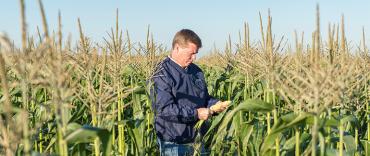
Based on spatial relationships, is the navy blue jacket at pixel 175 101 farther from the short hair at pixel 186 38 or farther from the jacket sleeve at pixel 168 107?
the short hair at pixel 186 38

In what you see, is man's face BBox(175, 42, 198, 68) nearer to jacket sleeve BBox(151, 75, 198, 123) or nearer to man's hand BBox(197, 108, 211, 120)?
jacket sleeve BBox(151, 75, 198, 123)

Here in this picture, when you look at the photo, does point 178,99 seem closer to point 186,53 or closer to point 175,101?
point 175,101

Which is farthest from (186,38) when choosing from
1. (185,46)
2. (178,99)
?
(178,99)

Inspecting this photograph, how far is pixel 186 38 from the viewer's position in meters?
4.42

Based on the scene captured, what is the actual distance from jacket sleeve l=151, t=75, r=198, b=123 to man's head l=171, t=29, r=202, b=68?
0.25m

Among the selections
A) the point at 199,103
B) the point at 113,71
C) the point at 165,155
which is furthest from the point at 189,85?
the point at 113,71

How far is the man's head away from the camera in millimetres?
4441

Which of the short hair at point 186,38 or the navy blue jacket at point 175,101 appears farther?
the short hair at point 186,38

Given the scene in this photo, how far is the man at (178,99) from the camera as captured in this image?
432 centimetres

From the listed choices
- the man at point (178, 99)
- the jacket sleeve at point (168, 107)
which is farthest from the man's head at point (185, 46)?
the jacket sleeve at point (168, 107)

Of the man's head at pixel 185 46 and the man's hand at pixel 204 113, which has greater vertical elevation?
the man's head at pixel 185 46

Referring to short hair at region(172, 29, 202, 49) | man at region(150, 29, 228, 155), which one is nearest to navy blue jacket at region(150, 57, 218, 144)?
man at region(150, 29, 228, 155)

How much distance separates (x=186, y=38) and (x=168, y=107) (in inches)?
26.7

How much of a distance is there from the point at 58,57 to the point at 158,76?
277 cm
